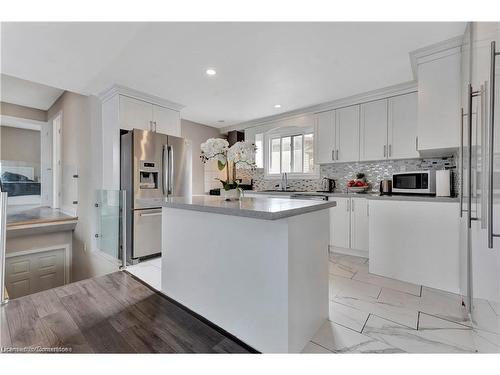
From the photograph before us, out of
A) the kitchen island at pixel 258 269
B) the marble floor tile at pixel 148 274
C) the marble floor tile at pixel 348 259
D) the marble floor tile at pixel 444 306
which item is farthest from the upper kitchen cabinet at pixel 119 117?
the marble floor tile at pixel 444 306

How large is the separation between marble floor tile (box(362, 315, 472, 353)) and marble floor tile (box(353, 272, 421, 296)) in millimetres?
718

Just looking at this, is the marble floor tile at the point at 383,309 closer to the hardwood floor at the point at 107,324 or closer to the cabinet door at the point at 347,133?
the hardwood floor at the point at 107,324

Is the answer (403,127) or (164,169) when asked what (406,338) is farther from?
(164,169)

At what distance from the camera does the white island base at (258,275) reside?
1334 millimetres

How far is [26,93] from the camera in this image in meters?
4.35

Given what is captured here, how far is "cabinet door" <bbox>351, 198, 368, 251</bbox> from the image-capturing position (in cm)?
322

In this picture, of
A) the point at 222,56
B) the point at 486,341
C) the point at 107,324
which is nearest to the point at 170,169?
the point at 222,56

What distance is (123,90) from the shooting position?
3.17 metres

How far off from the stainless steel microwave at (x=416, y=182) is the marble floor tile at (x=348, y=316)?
66.3 inches

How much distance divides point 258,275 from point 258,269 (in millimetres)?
38

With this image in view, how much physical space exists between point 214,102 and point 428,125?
2888 mm
